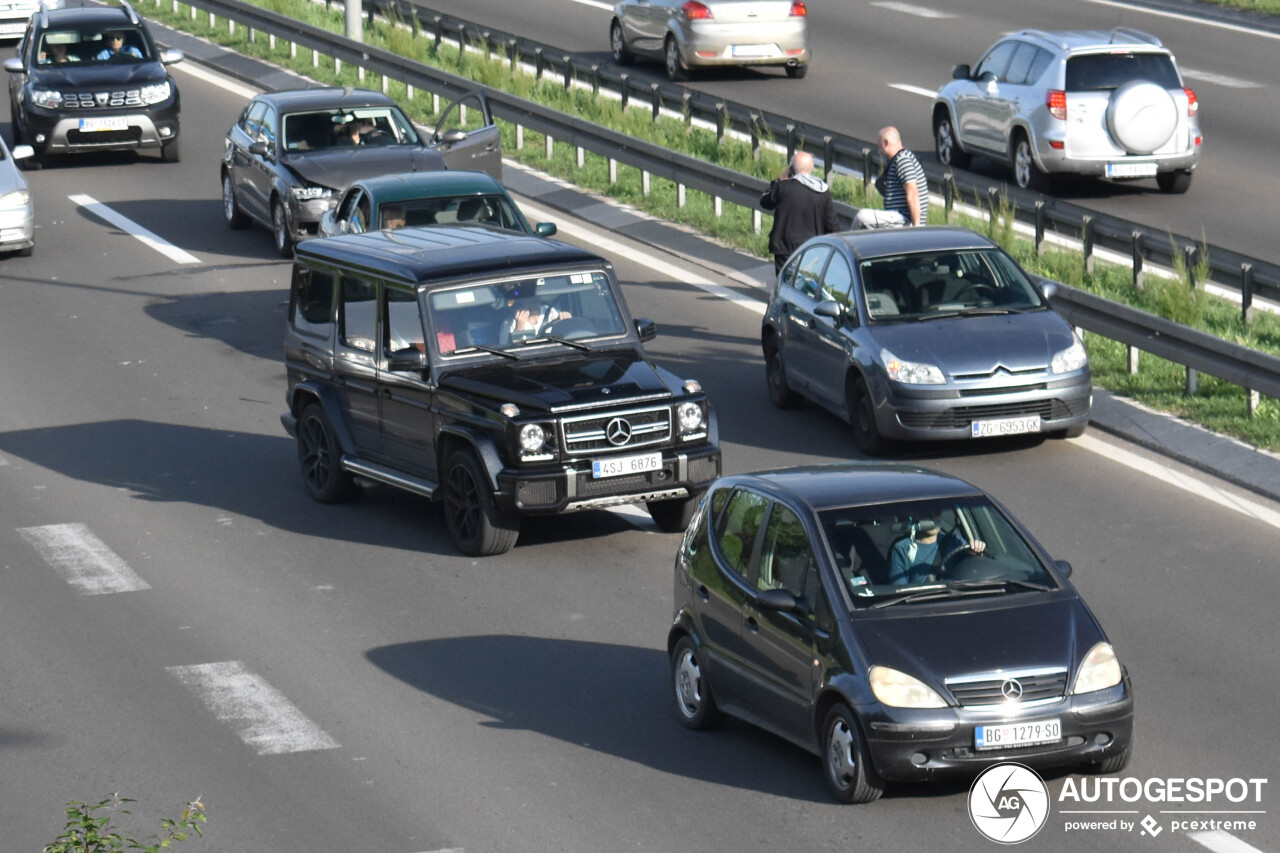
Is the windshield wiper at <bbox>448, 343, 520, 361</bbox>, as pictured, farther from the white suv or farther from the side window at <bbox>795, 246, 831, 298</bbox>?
the white suv

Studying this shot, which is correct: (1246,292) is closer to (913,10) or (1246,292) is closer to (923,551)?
(923,551)

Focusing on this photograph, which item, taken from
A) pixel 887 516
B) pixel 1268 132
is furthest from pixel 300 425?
pixel 1268 132

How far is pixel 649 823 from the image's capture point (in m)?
9.40

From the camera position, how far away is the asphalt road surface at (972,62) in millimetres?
24500

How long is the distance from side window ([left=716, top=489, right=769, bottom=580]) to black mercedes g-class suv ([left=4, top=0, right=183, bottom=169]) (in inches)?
778

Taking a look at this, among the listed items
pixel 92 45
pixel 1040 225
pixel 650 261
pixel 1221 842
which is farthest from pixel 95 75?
pixel 1221 842

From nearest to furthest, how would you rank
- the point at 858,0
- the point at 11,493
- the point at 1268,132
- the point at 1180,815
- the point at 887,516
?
the point at 1180,815 < the point at 887,516 < the point at 11,493 < the point at 1268,132 < the point at 858,0

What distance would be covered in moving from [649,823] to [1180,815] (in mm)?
2217

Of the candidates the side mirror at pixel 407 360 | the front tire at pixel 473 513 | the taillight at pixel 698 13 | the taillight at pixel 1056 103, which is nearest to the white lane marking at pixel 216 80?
the taillight at pixel 698 13

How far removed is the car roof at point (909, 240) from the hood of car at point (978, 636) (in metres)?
7.43

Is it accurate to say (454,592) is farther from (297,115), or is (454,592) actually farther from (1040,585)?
(297,115)

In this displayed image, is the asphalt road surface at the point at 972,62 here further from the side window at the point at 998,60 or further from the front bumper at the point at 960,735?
the front bumper at the point at 960,735

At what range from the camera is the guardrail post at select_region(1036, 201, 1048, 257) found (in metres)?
21.1

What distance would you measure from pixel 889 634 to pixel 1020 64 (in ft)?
57.8
